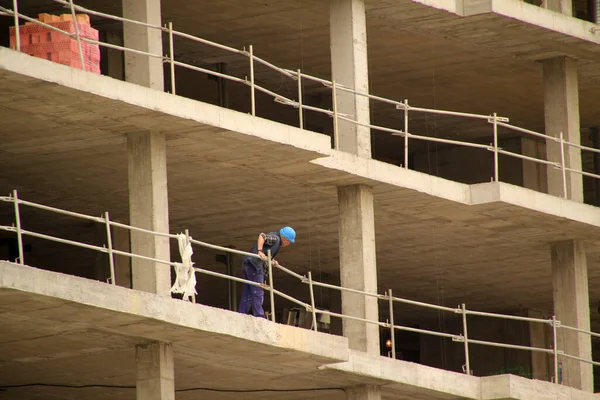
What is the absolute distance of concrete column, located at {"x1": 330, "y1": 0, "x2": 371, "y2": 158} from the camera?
29219 mm

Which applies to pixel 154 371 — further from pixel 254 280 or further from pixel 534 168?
pixel 534 168

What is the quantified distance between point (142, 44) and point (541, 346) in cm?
1645

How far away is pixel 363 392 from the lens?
92.0 feet

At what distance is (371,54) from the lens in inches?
1309

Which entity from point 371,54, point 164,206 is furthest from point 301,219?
point 164,206

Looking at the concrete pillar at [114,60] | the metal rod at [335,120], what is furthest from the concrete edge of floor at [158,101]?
the concrete pillar at [114,60]

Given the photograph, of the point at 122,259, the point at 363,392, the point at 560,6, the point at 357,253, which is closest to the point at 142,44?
the point at 357,253

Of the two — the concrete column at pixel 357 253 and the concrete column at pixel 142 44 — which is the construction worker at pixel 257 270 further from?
the concrete column at pixel 357 253

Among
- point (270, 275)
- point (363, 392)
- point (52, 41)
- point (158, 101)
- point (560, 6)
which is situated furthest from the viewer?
point (560, 6)

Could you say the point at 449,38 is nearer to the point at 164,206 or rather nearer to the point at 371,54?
the point at 371,54

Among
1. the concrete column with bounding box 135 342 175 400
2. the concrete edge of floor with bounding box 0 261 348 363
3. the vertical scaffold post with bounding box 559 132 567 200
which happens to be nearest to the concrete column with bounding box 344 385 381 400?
the concrete edge of floor with bounding box 0 261 348 363

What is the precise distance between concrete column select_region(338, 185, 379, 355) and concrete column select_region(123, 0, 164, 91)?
424cm

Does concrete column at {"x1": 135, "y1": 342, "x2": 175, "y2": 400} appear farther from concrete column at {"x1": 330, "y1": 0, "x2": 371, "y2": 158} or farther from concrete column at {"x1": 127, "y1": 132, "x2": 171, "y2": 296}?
concrete column at {"x1": 330, "y1": 0, "x2": 371, "y2": 158}

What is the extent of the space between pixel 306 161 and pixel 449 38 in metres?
5.78
